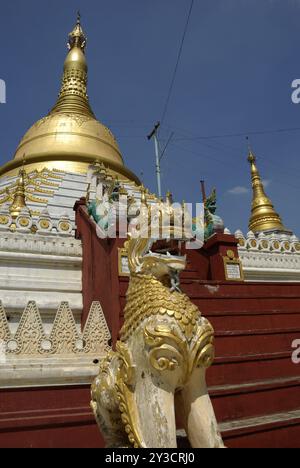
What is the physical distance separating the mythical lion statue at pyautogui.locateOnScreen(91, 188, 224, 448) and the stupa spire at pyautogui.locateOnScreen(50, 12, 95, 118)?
71.1 feet

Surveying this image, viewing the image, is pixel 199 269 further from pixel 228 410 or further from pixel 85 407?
pixel 85 407

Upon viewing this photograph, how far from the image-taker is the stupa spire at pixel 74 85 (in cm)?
2388

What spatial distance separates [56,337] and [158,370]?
2.91 meters

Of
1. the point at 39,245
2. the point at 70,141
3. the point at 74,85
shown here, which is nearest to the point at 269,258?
the point at 39,245

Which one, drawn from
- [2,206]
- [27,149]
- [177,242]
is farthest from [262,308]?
[27,149]

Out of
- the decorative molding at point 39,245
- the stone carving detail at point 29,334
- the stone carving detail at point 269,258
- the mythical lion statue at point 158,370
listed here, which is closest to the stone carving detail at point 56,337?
the stone carving detail at point 29,334

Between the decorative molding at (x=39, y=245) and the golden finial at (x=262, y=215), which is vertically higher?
the golden finial at (x=262, y=215)

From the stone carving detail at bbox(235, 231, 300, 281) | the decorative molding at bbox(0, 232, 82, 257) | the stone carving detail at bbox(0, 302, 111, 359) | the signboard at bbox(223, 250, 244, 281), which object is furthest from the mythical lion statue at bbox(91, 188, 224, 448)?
the stone carving detail at bbox(235, 231, 300, 281)

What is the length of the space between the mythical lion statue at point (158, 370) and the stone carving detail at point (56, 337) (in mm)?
2191

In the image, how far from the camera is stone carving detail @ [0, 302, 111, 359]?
5.12 m

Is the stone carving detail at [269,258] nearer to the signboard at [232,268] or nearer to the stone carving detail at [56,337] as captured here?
the signboard at [232,268]

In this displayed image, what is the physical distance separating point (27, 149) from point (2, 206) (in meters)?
7.77

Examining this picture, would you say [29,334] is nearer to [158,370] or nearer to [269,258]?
[158,370]
